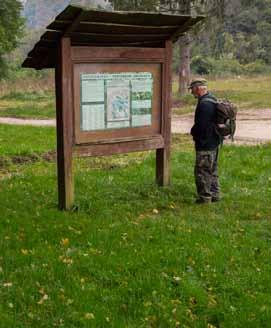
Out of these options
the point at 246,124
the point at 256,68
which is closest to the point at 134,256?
the point at 246,124

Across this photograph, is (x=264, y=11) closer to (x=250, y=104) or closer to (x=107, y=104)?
(x=250, y=104)

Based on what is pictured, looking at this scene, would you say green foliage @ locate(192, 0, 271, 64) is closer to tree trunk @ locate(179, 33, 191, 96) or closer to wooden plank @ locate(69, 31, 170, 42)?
tree trunk @ locate(179, 33, 191, 96)

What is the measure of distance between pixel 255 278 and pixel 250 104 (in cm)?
2265

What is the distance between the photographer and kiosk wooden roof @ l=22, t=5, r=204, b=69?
23.6ft

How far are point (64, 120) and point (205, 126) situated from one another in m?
1.90

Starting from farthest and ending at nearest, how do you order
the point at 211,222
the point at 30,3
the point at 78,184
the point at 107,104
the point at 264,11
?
the point at 30,3, the point at 264,11, the point at 78,184, the point at 107,104, the point at 211,222

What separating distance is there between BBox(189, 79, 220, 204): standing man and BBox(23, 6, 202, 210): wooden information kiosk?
2.18ft

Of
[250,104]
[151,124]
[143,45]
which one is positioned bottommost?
[250,104]

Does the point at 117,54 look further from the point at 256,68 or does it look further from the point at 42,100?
the point at 256,68

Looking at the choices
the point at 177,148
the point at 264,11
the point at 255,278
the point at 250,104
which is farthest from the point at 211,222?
the point at 264,11

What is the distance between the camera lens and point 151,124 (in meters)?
8.89

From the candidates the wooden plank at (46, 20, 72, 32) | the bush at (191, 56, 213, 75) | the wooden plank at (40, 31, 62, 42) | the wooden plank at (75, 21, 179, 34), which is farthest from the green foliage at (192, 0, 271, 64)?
the wooden plank at (46, 20, 72, 32)

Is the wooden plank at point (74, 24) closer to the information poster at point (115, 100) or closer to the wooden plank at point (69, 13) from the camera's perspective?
the wooden plank at point (69, 13)

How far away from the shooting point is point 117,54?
812 centimetres
